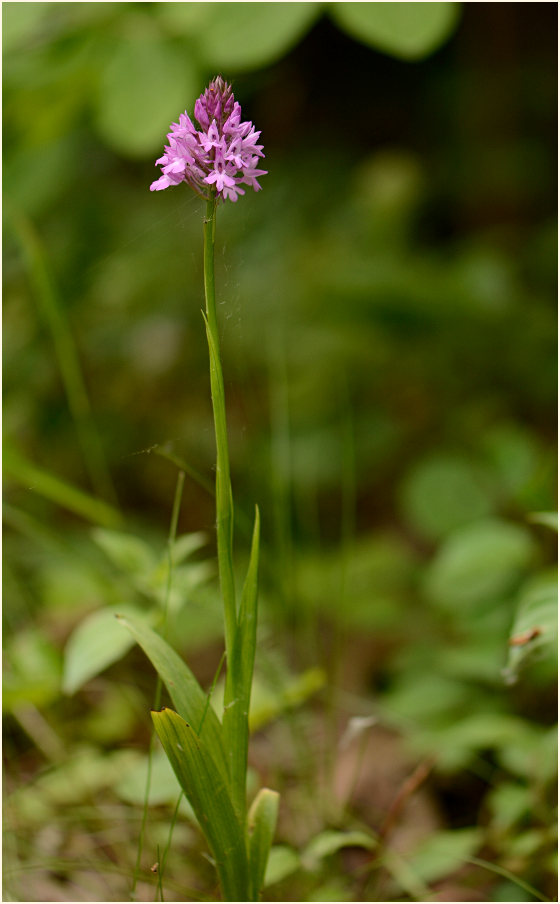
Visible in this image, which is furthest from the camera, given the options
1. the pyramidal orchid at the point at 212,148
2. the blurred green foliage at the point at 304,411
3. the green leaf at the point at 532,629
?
the blurred green foliage at the point at 304,411

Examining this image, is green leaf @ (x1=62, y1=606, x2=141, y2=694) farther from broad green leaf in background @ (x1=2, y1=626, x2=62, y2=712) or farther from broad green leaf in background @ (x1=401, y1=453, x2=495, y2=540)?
broad green leaf in background @ (x1=401, y1=453, x2=495, y2=540)

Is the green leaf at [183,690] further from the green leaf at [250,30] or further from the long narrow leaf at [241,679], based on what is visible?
the green leaf at [250,30]

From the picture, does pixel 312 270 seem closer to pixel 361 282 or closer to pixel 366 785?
pixel 361 282

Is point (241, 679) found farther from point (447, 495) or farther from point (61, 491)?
point (447, 495)

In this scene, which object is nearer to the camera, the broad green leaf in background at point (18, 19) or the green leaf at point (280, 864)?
the green leaf at point (280, 864)

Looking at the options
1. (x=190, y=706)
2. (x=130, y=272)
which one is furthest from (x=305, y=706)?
(x=130, y=272)

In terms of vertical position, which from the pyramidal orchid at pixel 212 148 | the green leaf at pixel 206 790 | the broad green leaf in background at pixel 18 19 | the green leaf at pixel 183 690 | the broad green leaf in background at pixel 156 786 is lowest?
the broad green leaf in background at pixel 156 786

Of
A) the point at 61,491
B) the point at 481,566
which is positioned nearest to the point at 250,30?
the point at 61,491

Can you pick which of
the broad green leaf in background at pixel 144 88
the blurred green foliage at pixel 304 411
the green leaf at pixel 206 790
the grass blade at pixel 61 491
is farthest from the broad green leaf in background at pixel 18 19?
the green leaf at pixel 206 790
